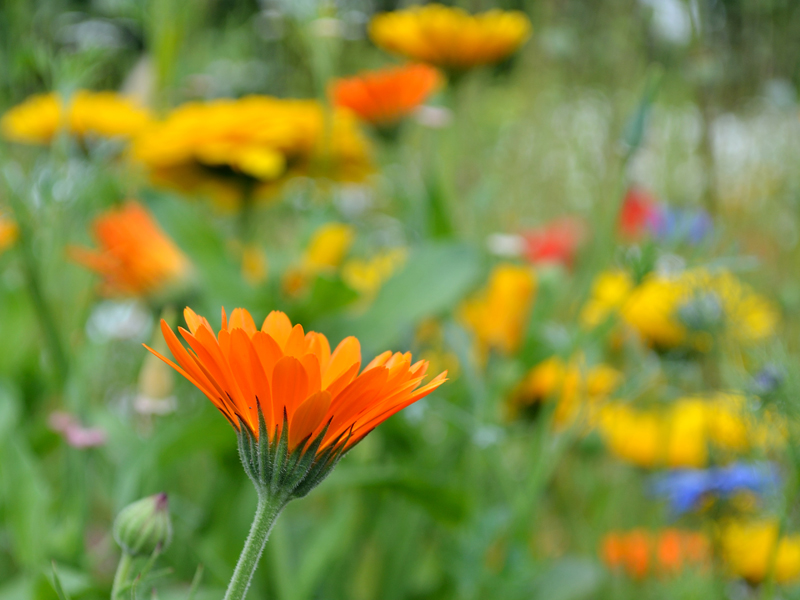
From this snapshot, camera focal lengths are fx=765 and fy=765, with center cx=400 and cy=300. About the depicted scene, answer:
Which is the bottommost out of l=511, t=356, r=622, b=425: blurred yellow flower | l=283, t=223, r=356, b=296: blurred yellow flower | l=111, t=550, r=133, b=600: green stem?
l=511, t=356, r=622, b=425: blurred yellow flower

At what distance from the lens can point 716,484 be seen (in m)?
0.62

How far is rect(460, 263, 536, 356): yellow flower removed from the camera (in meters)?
0.69

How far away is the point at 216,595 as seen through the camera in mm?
525

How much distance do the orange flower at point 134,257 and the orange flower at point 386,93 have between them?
0.26 metres

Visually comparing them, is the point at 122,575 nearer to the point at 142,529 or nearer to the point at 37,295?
the point at 142,529

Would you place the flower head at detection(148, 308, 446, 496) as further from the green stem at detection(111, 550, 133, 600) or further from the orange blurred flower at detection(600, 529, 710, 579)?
the orange blurred flower at detection(600, 529, 710, 579)

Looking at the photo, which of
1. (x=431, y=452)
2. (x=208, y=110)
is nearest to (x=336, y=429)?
(x=431, y=452)

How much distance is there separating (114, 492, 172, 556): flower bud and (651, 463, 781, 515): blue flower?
42 cm

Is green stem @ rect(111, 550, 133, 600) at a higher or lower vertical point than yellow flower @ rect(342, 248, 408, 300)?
higher

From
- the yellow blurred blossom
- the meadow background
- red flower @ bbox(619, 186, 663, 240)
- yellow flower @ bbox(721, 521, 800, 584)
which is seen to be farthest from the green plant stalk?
red flower @ bbox(619, 186, 663, 240)

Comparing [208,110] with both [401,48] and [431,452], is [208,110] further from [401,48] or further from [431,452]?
[431,452]

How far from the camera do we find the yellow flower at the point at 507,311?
2.27ft

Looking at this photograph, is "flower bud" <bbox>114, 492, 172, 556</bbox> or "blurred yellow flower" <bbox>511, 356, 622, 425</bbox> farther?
"blurred yellow flower" <bbox>511, 356, 622, 425</bbox>

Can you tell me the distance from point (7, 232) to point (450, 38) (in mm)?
493
